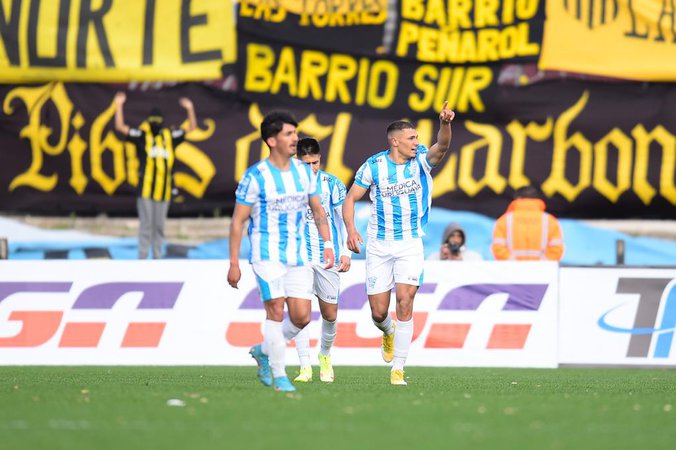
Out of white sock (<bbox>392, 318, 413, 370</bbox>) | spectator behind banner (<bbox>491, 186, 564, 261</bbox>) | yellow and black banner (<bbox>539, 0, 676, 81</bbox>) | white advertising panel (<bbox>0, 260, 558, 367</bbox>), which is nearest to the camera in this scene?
white sock (<bbox>392, 318, 413, 370</bbox>)

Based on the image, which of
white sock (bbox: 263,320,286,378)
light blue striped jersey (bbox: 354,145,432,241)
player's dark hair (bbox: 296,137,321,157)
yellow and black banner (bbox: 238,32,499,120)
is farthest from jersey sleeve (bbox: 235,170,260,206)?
yellow and black banner (bbox: 238,32,499,120)

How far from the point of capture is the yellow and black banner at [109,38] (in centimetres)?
1831

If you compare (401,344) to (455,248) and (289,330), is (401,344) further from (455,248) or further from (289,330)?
(455,248)

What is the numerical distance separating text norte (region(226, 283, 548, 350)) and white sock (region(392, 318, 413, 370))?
12.5 feet

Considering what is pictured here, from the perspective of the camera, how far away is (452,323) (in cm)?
1515

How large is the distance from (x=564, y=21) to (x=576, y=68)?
655 millimetres

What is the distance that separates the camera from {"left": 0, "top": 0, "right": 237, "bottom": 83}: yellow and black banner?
18.3 meters

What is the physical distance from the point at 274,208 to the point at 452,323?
5804 mm

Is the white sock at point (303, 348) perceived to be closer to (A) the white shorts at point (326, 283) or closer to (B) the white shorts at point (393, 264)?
(A) the white shorts at point (326, 283)

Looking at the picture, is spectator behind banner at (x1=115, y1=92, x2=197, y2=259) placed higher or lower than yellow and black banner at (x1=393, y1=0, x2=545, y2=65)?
lower

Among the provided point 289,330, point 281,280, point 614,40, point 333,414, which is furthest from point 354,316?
point 333,414

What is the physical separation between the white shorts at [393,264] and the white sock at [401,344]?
0.37 meters

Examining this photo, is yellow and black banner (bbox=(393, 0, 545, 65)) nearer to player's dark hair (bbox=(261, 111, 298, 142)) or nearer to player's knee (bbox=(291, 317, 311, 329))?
player's knee (bbox=(291, 317, 311, 329))

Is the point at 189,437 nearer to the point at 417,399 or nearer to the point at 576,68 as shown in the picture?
the point at 417,399
